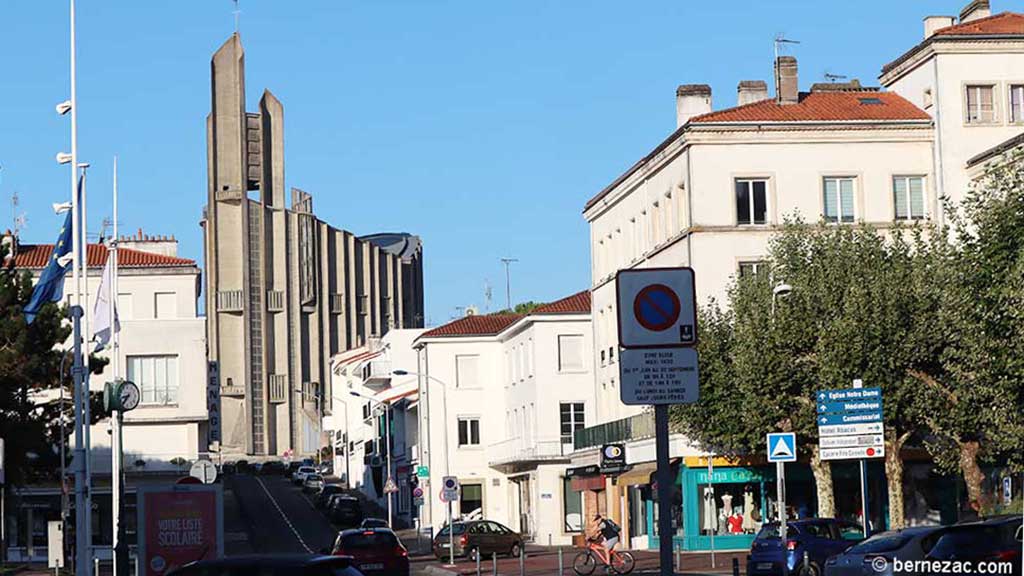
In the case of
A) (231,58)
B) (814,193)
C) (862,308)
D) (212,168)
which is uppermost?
(231,58)

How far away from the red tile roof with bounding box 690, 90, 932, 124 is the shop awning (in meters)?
12.4

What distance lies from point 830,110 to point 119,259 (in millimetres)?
38989

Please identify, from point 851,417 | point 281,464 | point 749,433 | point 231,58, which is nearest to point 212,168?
point 231,58

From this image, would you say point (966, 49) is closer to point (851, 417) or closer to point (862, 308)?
point (862, 308)

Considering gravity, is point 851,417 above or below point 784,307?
below

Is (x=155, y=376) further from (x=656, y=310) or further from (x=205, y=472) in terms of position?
(x=656, y=310)

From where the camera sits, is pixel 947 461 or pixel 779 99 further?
pixel 779 99

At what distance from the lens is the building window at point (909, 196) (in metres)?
60.9

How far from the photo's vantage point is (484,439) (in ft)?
291

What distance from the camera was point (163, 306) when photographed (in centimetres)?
8525

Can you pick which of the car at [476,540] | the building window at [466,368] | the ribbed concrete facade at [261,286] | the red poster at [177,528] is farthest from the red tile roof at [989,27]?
the ribbed concrete facade at [261,286]

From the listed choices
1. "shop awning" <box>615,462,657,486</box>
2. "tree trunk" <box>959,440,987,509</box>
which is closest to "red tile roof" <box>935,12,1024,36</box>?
"shop awning" <box>615,462,657,486</box>

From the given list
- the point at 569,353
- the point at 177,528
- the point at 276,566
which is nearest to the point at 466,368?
the point at 569,353

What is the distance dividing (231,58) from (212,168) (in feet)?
31.6
